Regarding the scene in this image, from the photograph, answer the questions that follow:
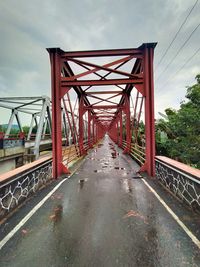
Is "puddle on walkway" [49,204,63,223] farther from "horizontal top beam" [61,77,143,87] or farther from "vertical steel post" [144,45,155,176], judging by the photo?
"horizontal top beam" [61,77,143,87]

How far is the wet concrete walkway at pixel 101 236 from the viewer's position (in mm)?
2445

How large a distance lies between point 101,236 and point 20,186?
2627 millimetres

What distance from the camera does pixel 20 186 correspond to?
178 inches

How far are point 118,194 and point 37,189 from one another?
2.60 metres

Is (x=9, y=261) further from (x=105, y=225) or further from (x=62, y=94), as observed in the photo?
(x=62, y=94)

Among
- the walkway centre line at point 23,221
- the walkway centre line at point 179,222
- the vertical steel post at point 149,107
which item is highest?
the vertical steel post at point 149,107

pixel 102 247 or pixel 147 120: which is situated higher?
pixel 147 120

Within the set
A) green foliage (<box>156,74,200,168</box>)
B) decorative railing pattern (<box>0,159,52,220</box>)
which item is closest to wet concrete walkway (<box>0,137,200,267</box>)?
decorative railing pattern (<box>0,159,52,220</box>)

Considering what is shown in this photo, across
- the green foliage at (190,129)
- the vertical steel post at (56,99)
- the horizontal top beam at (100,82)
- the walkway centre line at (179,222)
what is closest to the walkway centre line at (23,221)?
the vertical steel post at (56,99)

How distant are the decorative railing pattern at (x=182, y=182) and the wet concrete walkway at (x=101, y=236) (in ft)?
2.19

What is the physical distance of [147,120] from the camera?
756cm

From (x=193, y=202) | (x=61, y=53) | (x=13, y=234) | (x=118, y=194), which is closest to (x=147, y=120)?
(x=118, y=194)

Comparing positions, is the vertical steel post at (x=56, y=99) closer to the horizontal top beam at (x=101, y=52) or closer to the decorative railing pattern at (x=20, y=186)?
the horizontal top beam at (x=101, y=52)

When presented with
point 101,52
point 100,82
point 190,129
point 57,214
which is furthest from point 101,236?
point 190,129
